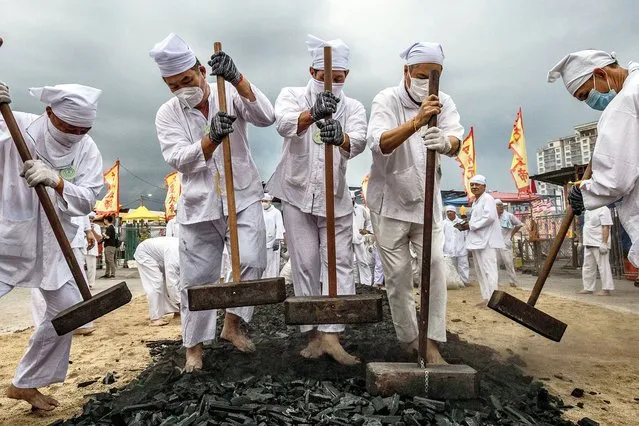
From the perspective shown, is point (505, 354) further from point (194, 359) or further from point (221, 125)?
point (221, 125)

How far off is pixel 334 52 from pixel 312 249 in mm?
1503

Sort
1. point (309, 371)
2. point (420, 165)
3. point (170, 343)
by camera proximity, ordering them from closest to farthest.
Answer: point (309, 371)
point (420, 165)
point (170, 343)

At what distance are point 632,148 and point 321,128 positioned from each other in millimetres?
1896

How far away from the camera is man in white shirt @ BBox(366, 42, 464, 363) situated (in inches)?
136

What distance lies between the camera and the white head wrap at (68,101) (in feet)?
9.99

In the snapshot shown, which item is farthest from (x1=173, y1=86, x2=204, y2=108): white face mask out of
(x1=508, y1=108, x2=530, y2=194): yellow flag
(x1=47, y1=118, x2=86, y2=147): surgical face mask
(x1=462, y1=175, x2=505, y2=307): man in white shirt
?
(x1=508, y1=108, x2=530, y2=194): yellow flag

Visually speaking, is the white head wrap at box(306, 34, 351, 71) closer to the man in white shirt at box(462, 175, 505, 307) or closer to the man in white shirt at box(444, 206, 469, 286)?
the man in white shirt at box(462, 175, 505, 307)

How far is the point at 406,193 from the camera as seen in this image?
11.8 feet

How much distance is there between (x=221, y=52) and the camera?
3.29 m

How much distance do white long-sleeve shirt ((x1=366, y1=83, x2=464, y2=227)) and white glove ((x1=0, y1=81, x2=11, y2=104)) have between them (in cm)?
233

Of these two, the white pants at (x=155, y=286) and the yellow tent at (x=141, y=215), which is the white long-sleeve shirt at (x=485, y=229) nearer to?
the white pants at (x=155, y=286)

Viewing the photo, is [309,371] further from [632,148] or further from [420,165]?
[632,148]

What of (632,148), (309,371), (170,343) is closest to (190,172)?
(309,371)

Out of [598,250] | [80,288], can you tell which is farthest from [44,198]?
[598,250]
